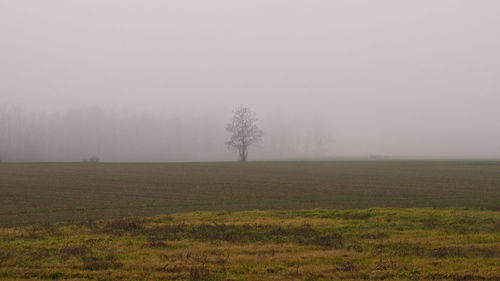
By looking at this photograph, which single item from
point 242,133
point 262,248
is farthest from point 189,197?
point 242,133

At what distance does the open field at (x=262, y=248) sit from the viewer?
31.0ft

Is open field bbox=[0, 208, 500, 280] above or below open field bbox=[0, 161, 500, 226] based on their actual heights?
above

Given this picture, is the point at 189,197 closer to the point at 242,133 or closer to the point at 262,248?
the point at 262,248

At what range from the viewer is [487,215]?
58.0 ft

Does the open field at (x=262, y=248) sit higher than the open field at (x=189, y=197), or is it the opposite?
the open field at (x=262, y=248)

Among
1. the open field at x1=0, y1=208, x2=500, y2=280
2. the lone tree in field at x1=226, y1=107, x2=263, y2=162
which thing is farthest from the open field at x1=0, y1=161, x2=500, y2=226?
the lone tree in field at x1=226, y1=107, x2=263, y2=162

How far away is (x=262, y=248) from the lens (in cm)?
1194

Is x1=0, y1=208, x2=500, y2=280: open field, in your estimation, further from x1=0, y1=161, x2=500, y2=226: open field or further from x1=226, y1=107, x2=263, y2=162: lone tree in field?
x1=226, y1=107, x2=263, y2=162: lone tree in field

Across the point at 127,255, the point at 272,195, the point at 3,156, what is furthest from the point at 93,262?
the point at 3,156

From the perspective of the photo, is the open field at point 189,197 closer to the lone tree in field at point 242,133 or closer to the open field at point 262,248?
the open field at point 262,248

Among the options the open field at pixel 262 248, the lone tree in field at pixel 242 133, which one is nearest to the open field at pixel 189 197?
the open field at pixel 262 248

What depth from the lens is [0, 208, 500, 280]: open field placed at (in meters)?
9.44

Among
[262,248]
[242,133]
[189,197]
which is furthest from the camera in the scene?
[242,133]

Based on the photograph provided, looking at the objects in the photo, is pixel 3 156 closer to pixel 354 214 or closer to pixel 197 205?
pixel 197 205
